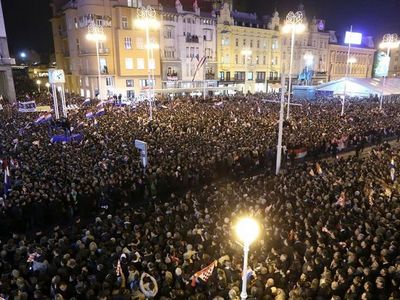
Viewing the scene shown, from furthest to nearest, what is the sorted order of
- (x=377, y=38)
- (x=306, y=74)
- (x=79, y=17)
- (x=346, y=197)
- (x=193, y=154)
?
(x=377, y=38), (x=306, y=74), (x=79, y=17), (x=193, y=154), (x=346, y=197)

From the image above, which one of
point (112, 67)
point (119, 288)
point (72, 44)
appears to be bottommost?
point (119, 288)

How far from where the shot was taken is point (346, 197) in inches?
475

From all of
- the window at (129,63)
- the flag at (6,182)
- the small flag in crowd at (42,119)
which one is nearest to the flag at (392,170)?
the flag at (6,182)

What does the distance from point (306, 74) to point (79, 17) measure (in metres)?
32.6

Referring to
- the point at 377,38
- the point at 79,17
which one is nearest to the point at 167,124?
the point at 79,17

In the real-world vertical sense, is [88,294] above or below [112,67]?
below

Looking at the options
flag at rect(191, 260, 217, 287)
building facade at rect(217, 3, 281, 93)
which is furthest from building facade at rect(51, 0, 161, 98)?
flag at rect(191, 260, 217, 287)

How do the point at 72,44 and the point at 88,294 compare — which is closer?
the point at 88,294

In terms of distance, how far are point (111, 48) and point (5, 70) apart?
1334 centimetres

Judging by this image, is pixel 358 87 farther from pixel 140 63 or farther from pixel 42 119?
pixel 42 119

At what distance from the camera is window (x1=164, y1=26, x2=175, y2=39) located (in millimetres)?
53203

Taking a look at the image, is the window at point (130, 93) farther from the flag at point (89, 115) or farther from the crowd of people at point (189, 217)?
the crowd of people at point (189, 217)

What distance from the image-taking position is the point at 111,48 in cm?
4856

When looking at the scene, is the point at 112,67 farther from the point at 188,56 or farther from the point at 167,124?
the point at 167,124
